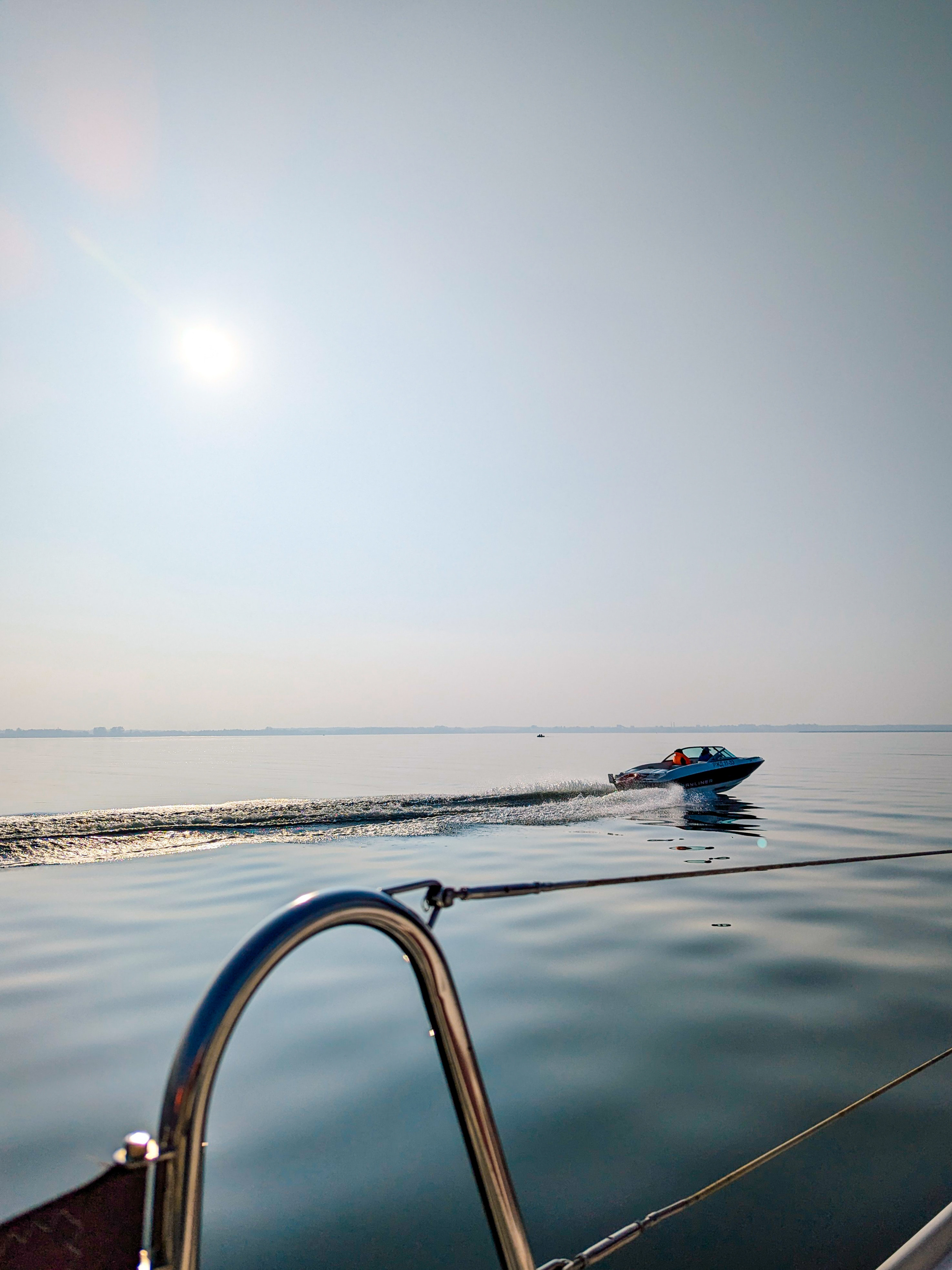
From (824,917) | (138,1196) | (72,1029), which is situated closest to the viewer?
(138,1196)

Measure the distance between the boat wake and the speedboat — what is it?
486 millimetres

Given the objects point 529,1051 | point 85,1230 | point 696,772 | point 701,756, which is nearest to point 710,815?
point 696,772

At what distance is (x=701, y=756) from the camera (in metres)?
26.0

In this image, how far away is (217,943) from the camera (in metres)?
8.19

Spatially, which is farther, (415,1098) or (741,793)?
(741,793)

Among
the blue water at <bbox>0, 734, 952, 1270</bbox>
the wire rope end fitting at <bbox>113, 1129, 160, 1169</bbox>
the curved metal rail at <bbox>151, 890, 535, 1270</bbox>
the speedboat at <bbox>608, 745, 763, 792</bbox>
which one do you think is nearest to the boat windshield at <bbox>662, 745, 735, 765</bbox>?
the speedboat at <bbox>608, 745, 763, 792</bbox>

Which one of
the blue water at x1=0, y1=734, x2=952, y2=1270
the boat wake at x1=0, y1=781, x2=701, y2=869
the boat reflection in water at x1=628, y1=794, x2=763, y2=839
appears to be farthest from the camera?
the boat reflection in water at x1=628, y1=794, x2=763, y2=839

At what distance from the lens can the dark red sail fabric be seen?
123 cm

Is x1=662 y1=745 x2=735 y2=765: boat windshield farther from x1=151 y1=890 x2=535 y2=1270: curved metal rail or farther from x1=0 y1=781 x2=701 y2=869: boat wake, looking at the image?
x1=151 y1=890 x2=535 y2=1270: curved metal rail

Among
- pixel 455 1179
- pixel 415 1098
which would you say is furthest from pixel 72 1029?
pixel 455 1179

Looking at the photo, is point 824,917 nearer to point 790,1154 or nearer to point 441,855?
point 790,1154

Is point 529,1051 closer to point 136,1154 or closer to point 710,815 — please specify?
point 136,1154

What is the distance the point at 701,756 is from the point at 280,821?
51.7ft

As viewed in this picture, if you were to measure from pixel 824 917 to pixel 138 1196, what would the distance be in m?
9.69
